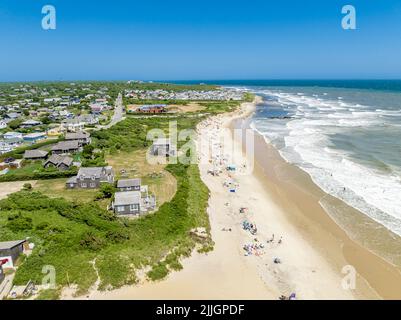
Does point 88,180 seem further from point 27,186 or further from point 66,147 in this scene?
point 66,147

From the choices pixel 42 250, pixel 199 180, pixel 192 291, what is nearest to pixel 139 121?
pixel 199 180

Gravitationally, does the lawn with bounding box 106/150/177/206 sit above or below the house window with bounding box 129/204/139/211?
above

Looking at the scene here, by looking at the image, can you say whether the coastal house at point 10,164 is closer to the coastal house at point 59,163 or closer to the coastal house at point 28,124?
the coastal house at point 59,163

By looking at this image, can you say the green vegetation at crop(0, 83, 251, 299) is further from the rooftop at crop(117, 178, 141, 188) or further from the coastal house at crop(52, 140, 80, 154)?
the coastal house at crop(52, 140, 80, 154)

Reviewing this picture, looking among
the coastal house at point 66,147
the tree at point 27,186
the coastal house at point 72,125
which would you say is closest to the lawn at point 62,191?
the tree at point 27,186

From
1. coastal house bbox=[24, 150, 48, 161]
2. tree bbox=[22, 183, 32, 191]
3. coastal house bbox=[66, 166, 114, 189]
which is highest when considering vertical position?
coastal house bbox=[24, 150, 48, 161]

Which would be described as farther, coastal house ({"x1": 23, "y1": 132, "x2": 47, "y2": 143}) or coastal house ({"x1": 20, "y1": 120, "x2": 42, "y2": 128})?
coastal house ({"x1": 20, "y1": 120, "x2": 42, "y2": 128})

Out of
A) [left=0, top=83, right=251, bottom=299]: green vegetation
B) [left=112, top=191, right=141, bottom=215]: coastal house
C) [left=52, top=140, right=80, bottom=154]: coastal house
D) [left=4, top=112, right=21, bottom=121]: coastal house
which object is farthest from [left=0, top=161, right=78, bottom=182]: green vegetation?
[left=4, top=112, right=21, bottom=121]: coastal house
